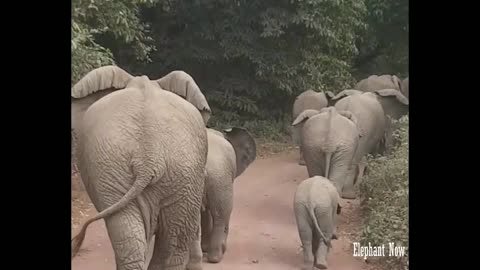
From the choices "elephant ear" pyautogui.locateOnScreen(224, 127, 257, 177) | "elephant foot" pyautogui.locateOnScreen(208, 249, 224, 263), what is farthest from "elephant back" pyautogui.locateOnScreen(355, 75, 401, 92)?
"elephant foot" pyautogui.locateOnScreen(208, 249, 224, 263)

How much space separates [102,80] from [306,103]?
70 cm

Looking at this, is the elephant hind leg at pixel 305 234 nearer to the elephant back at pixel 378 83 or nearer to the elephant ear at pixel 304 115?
the elephant ear at pixel 304 115

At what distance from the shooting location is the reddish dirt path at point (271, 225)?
270cm

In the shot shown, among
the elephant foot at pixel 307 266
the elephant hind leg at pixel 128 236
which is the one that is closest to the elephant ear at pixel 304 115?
the elephant foot at pixel 307 266

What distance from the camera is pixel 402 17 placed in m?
2.69

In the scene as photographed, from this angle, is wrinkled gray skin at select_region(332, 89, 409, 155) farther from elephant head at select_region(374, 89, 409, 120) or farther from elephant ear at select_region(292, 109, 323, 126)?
elephant ear at select_region(292, 109, 323, 126)

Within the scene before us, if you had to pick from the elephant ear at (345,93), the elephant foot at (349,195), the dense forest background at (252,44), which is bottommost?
the elephant foot at (349,195)

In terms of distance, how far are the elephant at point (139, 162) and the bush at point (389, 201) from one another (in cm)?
65

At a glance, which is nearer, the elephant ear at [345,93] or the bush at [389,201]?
the bush at [389,201]

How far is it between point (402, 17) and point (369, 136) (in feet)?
1.66

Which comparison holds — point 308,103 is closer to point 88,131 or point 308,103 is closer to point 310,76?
point 310,76

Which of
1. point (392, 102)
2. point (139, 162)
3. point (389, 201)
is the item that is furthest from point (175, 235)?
point (392, 102)

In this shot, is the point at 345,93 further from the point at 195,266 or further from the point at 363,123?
the point at 195,266

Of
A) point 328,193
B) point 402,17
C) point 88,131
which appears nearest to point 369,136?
point 328,193
